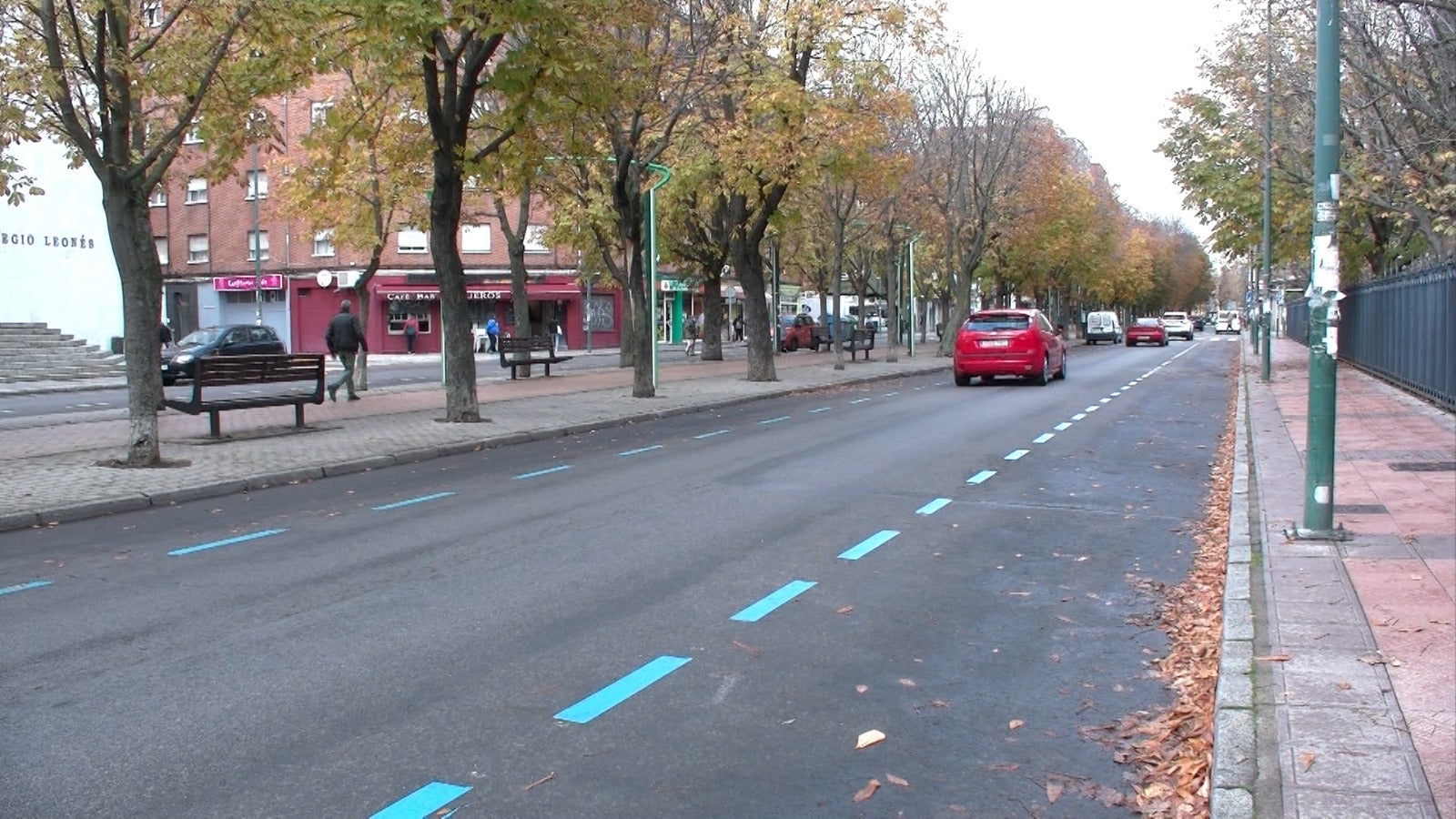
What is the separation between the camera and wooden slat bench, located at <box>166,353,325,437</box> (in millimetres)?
14977

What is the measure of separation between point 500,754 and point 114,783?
4.48ft

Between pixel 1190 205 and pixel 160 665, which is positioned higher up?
pixel 1190 205

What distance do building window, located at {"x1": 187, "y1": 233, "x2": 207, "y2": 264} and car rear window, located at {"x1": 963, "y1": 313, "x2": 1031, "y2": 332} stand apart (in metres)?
40.7

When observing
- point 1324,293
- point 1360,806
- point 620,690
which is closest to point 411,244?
point 1324,293

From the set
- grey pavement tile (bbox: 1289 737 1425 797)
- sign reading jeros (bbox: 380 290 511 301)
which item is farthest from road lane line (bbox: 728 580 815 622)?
sign reading jeros (bbox: 380 290 511 301)

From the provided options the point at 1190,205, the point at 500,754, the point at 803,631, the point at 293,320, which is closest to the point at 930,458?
the point at 803,631

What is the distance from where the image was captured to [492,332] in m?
51.7

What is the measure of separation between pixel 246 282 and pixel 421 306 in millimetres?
7772

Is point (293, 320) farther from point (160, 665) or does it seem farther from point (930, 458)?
point (160, 665)

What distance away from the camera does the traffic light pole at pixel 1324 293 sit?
27.0 ft

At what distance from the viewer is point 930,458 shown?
1355cm

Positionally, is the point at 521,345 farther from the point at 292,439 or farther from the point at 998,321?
the point at 292,439

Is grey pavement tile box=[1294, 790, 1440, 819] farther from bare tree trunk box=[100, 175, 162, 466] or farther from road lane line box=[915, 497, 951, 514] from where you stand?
bare tree trunk box=[100, 175, 162, 466]

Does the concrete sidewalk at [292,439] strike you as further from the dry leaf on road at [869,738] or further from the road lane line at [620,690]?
the dry leaf on road at [869,738]
